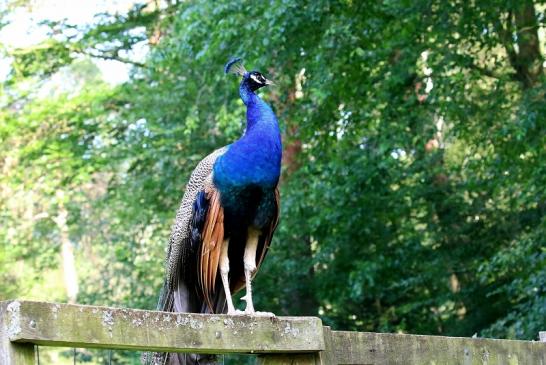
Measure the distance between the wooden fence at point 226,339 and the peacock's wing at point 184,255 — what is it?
3.94 feet

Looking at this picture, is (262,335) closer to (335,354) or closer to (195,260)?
(335,354)

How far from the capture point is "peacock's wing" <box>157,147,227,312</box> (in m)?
4.84

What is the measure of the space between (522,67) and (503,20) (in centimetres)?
71

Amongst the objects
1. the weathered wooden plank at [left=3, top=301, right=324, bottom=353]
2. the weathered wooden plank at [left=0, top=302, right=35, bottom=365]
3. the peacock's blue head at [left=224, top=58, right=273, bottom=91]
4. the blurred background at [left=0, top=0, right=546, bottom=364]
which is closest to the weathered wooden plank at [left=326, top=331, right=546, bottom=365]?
the weathered wooden plank at [left=3, top=301, right=324, bottom=353]

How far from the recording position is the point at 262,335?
350 cm

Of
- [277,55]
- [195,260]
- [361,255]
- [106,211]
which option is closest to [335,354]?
[195,260]

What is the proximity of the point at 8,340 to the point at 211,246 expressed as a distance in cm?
198

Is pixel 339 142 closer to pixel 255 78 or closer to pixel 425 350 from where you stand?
pixel 255 78

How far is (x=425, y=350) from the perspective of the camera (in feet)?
13.4

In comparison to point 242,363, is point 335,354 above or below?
below

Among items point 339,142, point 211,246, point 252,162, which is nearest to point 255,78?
point 252,162

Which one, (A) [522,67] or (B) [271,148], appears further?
(A) [522,67]

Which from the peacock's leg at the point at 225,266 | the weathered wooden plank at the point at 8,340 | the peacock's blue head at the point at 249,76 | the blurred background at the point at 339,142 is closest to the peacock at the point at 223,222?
the peacock's leg at the point at 225,266

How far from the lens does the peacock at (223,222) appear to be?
15.8 ft
